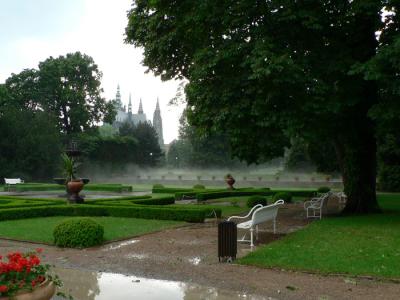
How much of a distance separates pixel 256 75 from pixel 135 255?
5.67 metres

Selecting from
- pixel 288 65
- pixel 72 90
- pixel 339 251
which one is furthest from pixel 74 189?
pixel 72 90

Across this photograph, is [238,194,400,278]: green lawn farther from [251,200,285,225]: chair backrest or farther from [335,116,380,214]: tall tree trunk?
[335,116,380,214]: tall tree trunk

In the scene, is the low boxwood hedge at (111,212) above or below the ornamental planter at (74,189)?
below

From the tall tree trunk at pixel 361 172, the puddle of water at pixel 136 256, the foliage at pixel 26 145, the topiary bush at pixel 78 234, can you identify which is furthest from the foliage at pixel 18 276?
the foliage at pixel 26 145

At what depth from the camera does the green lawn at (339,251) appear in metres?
7.80

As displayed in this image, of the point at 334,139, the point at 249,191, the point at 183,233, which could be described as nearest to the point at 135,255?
the point at 183,233

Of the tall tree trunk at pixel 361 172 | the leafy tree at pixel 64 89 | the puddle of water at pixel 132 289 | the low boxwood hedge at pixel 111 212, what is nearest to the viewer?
the puddle of water at pixel 132 289

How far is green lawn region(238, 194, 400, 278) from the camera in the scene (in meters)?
7.80

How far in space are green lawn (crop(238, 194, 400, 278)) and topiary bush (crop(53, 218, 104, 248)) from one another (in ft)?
12.5

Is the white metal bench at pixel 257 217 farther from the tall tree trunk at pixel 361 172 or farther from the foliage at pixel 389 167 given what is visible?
the foliage at pixel 389 167

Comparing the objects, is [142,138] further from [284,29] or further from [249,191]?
[284,29]

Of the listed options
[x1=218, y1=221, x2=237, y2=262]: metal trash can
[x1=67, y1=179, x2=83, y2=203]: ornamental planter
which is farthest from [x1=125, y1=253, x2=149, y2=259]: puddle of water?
[x1=67, y1=179, x2=83, y2=203]: ornamental planter

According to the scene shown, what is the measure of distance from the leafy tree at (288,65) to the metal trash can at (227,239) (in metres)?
4.86

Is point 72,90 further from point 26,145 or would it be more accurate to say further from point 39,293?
point 39,293
